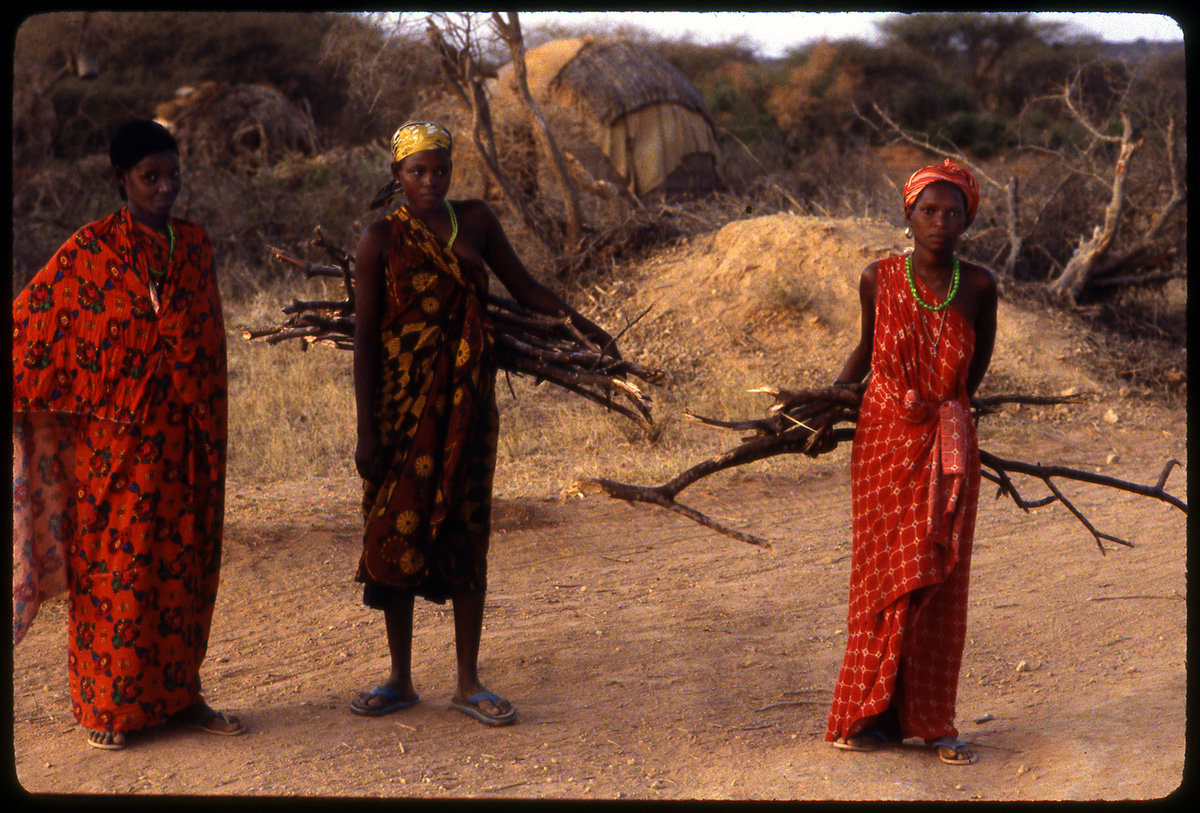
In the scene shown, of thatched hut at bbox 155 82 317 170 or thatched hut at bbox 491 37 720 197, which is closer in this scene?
thatched hut at bbox 155 82 317 170

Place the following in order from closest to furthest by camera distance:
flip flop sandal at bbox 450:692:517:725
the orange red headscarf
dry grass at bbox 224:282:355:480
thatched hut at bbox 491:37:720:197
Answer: the orange red headscarf
flip flop sandal at bbox 450:692:517:725
dry grass at bbox 224:282:355:480
thatched hut at bbox 491:37:720:197

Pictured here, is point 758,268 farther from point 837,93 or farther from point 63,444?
point 837,93

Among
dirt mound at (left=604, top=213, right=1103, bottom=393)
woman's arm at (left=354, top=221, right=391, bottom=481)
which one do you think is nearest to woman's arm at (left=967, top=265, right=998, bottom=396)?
woman's arm at (left=354, top=221, right=391, bottom=481)

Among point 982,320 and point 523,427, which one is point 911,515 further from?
point 523,427

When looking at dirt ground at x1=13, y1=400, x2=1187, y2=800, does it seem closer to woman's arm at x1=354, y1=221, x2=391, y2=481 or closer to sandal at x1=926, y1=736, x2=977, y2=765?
sandal at x1=926, y1=736, x2=977, y2=765

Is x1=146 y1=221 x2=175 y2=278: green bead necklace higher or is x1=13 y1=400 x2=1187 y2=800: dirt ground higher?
x1=146 y1=221 x2=175 y2=278: green bead necklace

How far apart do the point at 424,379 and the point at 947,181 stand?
1.45 m

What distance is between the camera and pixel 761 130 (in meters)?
17.8

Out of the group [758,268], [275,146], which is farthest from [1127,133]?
[275,146]

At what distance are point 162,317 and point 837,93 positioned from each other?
766 inches

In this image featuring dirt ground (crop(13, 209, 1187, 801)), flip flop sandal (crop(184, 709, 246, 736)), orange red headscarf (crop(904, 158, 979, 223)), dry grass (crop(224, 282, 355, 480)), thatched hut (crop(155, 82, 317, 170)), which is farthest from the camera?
thatched hut (crop(155, 82, 317, 170))

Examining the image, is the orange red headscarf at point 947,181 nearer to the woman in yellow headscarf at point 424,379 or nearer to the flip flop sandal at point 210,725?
the woman in yellow headscarf at point 424,379

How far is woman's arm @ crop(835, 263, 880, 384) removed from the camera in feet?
9.75

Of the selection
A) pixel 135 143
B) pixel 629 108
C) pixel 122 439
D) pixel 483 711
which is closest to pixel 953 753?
Answer: pixel 483 711
